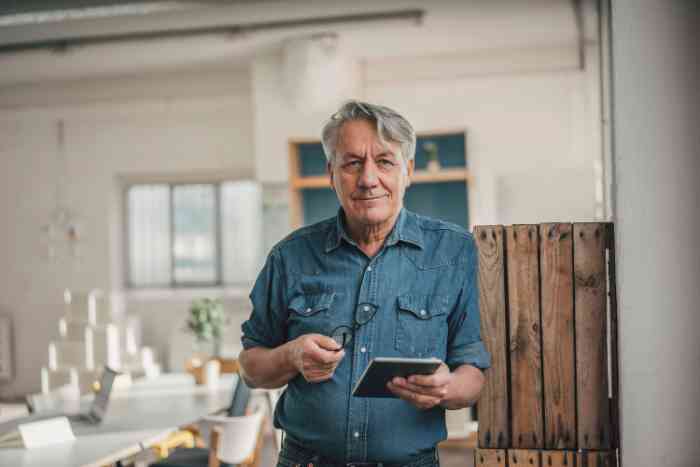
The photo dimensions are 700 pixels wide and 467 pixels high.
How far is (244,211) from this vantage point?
32.1ft

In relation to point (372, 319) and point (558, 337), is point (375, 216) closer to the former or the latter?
point (372, 319)

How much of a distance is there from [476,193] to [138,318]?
4237 mm

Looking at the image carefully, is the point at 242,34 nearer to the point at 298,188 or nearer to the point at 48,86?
the point at 298,188

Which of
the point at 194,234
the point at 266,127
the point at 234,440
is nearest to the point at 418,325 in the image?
the point at 234,440

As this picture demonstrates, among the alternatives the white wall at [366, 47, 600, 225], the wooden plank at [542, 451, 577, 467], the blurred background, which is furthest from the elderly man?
the white wall at [366, 47, 600, 225]

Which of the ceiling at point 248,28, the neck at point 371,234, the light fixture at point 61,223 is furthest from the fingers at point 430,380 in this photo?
the light fixture at point 61,223

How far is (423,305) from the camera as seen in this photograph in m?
2.20

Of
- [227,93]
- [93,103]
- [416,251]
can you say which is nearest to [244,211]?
[227,93]

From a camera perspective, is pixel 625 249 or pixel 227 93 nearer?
pixel 625 249

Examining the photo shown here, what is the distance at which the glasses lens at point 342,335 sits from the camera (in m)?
2.18

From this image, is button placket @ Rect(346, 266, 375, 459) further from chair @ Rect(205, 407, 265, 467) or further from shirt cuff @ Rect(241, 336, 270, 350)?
chair @ Rect(205, 407, 265, 467)

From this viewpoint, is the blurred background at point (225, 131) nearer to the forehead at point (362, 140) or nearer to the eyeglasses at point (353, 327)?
the forehead at point (362, 140)

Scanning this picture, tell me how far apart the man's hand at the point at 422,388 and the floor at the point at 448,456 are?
4895mm

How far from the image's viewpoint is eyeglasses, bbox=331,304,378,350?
86.0 inches
